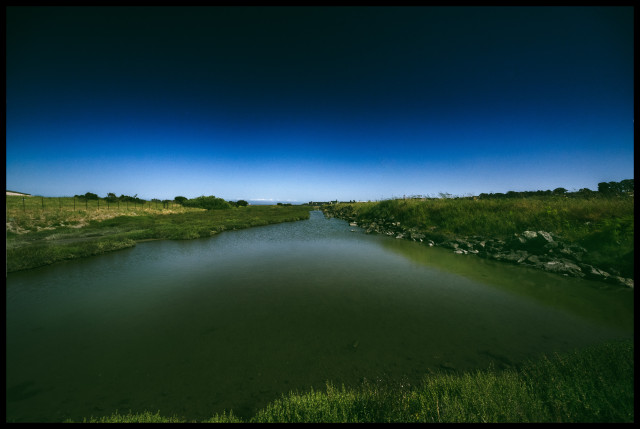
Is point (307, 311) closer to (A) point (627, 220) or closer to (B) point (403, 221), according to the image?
(A) point (627, 220)

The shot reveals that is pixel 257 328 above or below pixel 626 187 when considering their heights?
below

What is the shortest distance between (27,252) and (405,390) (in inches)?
767

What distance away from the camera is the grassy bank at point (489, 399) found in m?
3.86

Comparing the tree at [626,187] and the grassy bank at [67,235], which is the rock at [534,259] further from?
the grassy bank at [67,235]

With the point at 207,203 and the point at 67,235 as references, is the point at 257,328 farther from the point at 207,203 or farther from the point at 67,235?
the point at 207,203

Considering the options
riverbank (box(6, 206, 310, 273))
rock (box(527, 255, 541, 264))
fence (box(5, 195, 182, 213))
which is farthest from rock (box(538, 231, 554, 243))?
fence (box(5, 195, 182, 213))

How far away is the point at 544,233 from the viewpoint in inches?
518

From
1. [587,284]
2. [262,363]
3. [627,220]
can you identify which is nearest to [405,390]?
[262,363]

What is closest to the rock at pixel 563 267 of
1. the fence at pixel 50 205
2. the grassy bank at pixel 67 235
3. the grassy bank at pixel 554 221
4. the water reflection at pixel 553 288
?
the water reflection at pixel 553 288

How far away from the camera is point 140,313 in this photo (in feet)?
26.0

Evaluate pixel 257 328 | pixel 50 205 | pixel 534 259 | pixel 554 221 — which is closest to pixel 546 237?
pixel 534 259

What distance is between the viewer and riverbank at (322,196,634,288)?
10586mm

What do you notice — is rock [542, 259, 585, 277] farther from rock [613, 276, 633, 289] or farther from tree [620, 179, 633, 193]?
tree [620, 179, 633, 193]

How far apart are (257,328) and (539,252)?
579 inches
